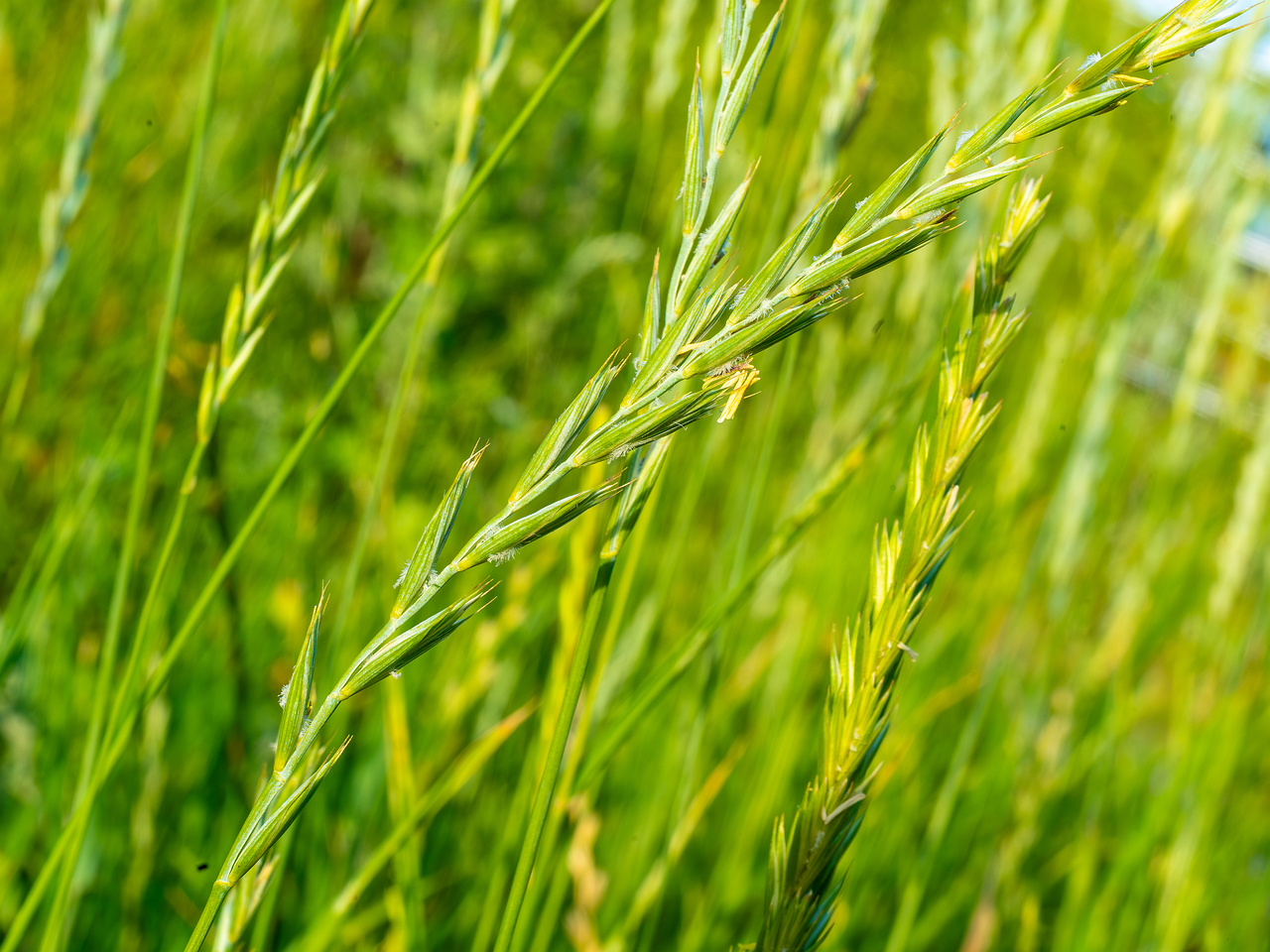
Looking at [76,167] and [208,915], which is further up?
[76,167]

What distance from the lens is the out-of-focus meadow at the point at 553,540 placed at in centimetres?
74

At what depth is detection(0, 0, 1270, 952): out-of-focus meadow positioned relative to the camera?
74 centimetres

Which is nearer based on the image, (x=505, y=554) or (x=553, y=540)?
(x=505, y=554)

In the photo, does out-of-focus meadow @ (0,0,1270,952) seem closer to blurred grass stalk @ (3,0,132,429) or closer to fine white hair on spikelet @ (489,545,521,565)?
blurred grass stalk @ (3,0,132,429)

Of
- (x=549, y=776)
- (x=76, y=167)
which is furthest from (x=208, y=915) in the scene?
(x=76, y=167)

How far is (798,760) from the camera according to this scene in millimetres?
1245

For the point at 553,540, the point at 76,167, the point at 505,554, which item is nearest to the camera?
the point at 505,554

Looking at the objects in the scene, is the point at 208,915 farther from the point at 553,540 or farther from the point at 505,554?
the point at 553,540

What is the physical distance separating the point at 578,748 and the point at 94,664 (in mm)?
711

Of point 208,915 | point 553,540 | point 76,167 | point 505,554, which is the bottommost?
point 553,540

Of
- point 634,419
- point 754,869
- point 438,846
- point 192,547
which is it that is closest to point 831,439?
point 754,869

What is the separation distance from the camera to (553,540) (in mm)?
1083

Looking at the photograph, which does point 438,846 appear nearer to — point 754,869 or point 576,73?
point 754,869

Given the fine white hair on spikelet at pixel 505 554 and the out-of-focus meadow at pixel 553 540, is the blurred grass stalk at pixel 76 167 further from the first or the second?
the fine white hair on spikelet at pixel 505 554
